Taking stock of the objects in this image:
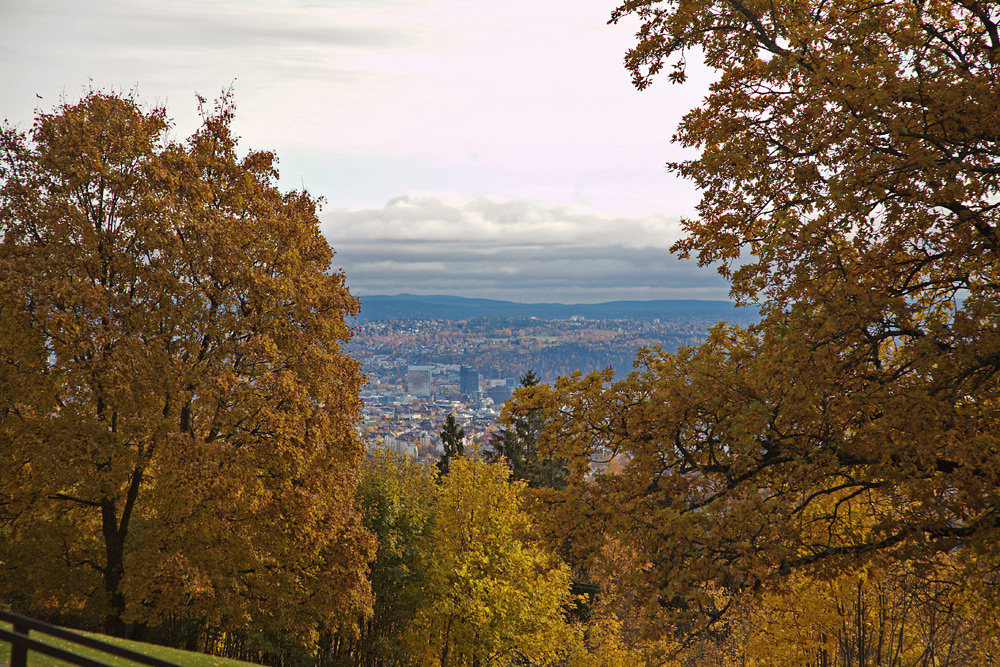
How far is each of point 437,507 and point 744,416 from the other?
2422 centimetres

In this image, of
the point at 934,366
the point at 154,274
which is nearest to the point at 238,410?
the point at 154,274

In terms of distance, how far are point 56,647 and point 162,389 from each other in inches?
417

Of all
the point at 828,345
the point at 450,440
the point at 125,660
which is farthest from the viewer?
the point at 450,440

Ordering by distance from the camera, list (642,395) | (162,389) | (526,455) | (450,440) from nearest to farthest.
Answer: (642,395)
(162,389)
(450,440)
(526,455)

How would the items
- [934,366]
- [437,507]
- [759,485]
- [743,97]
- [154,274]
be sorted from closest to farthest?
[934,366], [759,485], [743,97], [154,274], [437,507]

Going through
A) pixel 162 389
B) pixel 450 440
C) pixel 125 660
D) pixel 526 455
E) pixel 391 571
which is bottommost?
pixel 526 455

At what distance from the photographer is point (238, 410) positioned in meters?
15.5

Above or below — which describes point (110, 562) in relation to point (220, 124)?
below

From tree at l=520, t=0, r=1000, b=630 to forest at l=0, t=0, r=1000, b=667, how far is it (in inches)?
2.0

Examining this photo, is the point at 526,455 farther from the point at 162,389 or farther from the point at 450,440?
the point at 162,389

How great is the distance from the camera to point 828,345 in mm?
8586

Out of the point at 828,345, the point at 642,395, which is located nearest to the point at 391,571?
the point at 642,395

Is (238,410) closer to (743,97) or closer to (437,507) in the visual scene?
(743,97)

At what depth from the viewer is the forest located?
8.12 m
